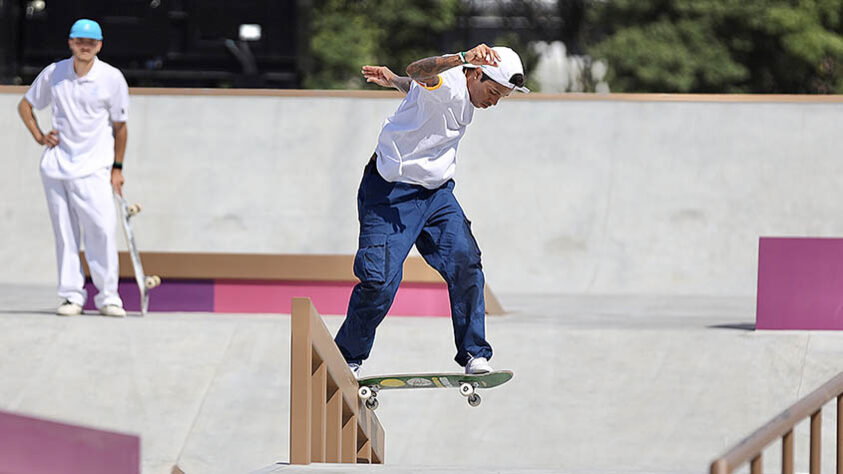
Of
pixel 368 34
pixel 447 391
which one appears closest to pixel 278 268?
pixel 447 391

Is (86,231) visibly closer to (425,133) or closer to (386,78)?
(386,78)

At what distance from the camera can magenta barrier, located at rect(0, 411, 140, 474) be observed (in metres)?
3.80

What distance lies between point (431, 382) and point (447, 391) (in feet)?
6.46

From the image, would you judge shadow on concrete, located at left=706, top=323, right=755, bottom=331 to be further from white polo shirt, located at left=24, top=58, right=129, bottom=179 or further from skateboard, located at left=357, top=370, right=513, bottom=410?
white polo shirt, located at left=24, top=58, right=129, bottom=179

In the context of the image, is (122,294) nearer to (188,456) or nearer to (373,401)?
(188,456)

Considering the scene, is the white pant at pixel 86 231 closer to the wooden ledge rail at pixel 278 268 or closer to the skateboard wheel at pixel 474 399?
the wooden ledge rail at pixel 278 268

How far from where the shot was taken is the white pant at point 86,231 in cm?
928

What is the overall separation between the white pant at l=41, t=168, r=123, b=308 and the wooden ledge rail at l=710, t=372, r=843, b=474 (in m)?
5.40

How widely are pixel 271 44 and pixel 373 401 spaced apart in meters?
10.6

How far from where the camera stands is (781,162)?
1351cm

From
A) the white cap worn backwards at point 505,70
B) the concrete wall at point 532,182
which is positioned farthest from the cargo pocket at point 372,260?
the concrete wall at point 532,182

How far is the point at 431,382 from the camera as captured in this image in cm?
657

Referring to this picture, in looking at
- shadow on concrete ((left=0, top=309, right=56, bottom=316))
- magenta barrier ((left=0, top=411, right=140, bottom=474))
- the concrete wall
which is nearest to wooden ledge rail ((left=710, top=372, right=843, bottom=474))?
magenta barrier ((left=0, top=411, right=140, bottom=474))

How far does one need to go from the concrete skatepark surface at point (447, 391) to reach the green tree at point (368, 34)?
978 inches
